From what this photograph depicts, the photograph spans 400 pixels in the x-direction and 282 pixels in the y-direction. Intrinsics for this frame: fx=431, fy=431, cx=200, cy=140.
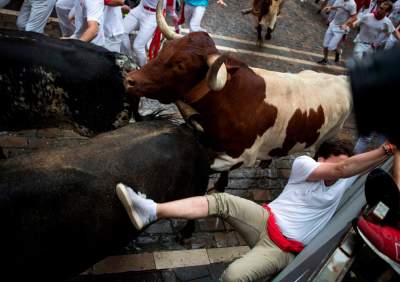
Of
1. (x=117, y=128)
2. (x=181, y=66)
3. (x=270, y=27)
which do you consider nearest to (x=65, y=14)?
(x=117, y=128)

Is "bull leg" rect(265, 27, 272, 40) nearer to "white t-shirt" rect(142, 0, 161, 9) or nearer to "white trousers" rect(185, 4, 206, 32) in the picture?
"white trousers" rect(185, 4, 206, 32)

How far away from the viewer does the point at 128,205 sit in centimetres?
338

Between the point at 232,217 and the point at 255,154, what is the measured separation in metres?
1.45

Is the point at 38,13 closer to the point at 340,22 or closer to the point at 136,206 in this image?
the point at 136,206

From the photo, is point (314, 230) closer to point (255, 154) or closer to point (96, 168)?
point (255, 154)

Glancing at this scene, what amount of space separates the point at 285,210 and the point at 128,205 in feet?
4.83

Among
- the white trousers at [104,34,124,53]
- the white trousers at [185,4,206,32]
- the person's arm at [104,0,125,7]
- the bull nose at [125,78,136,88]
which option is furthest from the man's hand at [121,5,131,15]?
the bull nose at [125,78,136,88]

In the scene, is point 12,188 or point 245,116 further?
point 245,116

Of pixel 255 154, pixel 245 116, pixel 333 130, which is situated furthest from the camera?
pixel 333 130

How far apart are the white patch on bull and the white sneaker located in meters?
1.65

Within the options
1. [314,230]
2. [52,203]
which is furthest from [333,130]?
[52,203]

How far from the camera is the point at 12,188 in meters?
3.00

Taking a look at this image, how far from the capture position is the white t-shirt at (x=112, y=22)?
21.0 ft

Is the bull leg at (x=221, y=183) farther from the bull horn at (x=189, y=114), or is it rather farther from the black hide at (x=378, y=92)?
the black hide at (x=378, y=92)
